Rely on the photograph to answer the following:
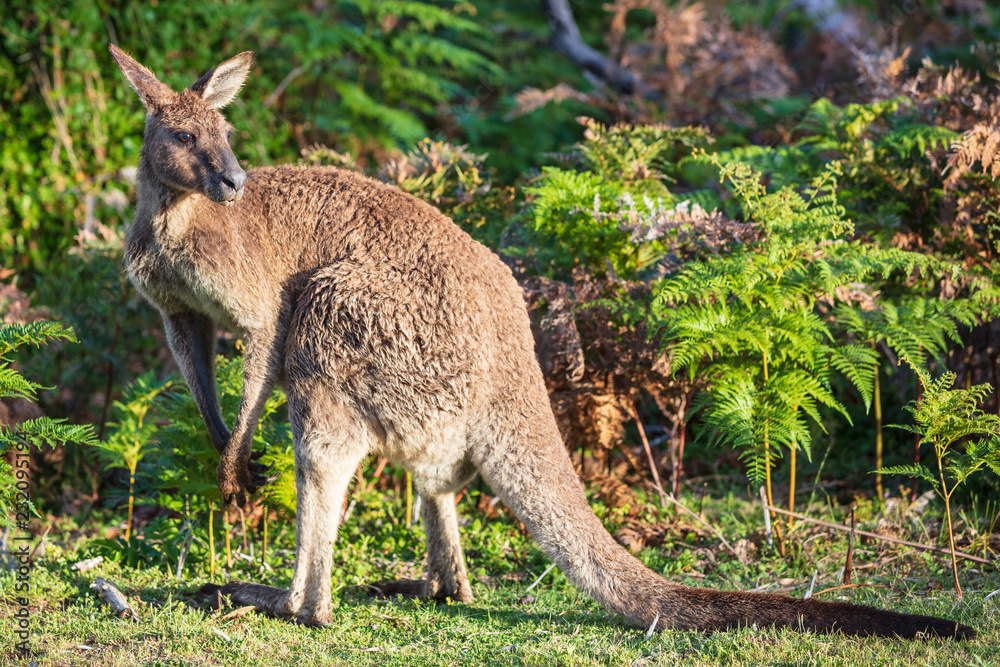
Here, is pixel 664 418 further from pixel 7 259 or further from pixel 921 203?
pixel 7 259

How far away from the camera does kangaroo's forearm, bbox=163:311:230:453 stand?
506 centimetres

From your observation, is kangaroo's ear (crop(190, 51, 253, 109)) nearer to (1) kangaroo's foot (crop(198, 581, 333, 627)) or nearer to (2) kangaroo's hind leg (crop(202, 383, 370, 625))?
(2) kangaroo's hind leg (crop(202, 383, 370, 625))

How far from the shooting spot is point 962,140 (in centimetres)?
562

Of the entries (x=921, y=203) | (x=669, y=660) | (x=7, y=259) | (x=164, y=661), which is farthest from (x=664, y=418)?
(x=7, y=259)

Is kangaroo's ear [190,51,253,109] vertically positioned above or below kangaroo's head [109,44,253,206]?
above

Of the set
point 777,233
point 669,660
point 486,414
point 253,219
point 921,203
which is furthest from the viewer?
point 921,203

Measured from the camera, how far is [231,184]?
4.43m

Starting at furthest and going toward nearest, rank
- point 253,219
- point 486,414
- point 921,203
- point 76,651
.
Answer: point 921,203 → point 253,219 → point 486,414 → point 76,651

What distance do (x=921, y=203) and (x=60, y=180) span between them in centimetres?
798

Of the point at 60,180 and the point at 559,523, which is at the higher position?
the point at 60,180

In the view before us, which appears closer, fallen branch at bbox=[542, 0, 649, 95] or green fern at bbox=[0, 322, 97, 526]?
green fern at bbox=[0, 322, 97, 526]

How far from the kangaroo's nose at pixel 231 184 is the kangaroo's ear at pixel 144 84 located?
0.67 m

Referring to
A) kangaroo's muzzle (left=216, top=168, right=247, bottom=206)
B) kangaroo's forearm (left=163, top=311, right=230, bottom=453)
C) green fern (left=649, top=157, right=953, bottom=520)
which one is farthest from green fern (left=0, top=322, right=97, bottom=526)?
green fern (left=649, top=157, right=953, bottom=520)

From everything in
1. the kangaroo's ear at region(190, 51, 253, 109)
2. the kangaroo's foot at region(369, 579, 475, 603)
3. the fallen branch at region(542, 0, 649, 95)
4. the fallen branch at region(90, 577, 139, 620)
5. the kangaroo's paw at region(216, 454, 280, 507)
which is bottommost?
the fallen branch at region(90, 577, 139, 620)
